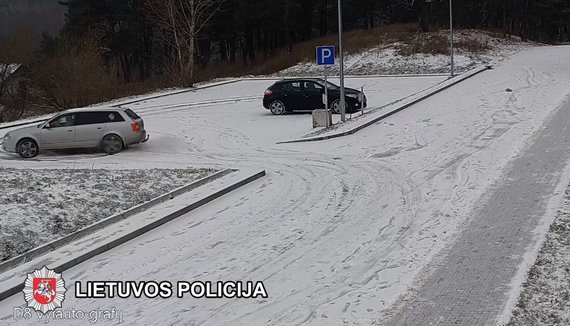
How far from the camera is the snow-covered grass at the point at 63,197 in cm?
906

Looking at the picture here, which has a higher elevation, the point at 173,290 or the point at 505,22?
the point at 505,22

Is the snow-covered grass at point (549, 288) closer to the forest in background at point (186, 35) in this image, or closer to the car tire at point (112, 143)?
the car tire at point (112, 143)

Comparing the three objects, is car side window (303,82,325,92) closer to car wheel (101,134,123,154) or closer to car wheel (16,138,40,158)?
car wheel (101,134,123,154)

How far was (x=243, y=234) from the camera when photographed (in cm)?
941

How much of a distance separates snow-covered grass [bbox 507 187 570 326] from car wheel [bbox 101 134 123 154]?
13398mm

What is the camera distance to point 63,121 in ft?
63.0

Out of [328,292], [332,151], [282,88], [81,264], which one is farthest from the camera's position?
[282,88]

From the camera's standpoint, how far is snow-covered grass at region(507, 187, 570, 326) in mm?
6098

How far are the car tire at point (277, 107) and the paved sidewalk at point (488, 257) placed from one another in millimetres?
13787

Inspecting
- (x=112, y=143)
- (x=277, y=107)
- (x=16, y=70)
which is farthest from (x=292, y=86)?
(x=16, y=70)

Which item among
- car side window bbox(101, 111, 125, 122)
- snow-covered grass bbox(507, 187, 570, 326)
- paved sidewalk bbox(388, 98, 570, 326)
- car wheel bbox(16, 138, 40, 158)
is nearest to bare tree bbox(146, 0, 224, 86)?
car side window bbox(101, 111, 125, 122)

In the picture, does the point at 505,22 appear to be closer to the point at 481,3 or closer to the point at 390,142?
the point at 481,3

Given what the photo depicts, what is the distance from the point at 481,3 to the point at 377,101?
53.9 m

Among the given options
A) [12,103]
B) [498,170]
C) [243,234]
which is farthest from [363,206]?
[12,103]
